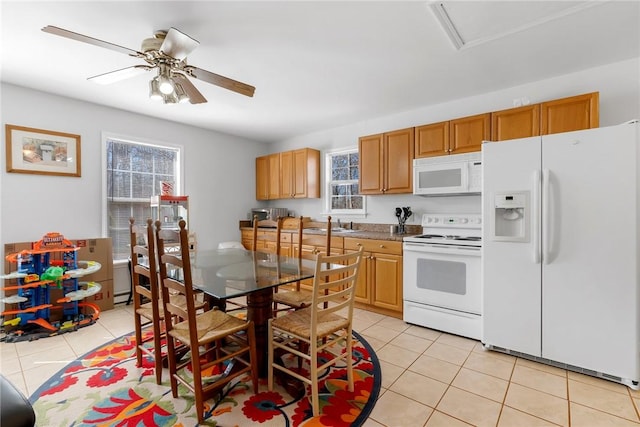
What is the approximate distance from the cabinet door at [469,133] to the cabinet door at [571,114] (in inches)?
18.8

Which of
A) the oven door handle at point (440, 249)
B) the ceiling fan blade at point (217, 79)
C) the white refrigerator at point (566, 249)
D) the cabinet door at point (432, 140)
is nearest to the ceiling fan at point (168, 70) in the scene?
the ceiling fan blade at point (217, 79)

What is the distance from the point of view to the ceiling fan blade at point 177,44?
1.74 meters

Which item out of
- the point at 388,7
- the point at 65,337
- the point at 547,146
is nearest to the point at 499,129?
the point at 547,146

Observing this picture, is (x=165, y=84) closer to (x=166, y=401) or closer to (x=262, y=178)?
(x=166, y=401)

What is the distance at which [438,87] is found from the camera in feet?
10.3

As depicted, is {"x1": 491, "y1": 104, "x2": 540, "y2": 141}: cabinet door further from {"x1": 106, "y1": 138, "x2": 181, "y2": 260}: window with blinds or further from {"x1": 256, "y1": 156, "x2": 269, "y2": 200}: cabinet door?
{"x1": 106, "y1": 138, "x2": 181, "y2": 260}: window with blinds

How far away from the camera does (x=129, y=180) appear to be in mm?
3975

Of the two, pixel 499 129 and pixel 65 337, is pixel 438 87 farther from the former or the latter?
pixel 65 337

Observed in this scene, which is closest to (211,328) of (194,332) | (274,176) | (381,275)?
(194,332)

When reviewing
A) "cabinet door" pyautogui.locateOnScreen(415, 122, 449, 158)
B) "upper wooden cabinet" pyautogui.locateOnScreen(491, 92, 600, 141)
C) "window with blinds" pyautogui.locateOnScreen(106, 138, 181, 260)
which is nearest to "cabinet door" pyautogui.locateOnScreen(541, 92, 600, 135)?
"upper wooden cabinet" pyautogui.locateOnScreen(491, 92, 600, 141)

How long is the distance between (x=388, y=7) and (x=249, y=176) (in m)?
3.96

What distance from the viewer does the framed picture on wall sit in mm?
3051

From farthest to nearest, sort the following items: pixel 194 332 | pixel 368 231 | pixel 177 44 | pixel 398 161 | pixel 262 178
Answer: pixel 262 178 < pixel 368 231 < pixel 398 161 < pixel 177 44 < pixel 194 332

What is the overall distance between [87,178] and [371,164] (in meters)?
3.56
